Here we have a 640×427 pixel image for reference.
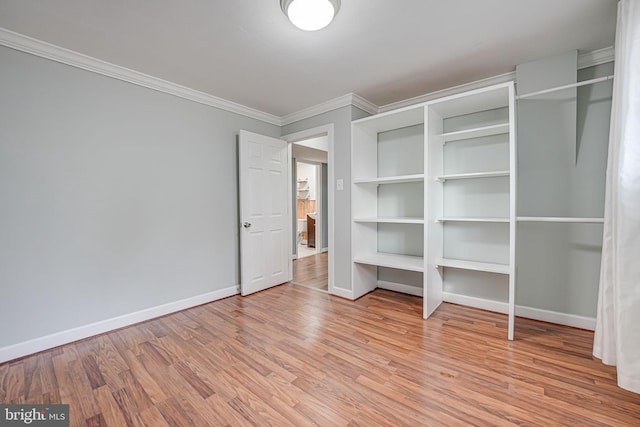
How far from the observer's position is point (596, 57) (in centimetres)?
229

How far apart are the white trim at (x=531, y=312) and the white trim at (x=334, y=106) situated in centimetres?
247

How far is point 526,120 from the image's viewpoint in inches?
98.2

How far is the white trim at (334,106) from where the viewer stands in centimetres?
317

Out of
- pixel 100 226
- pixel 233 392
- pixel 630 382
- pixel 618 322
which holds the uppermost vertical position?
pixel 100 226

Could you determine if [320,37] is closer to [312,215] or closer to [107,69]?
[107,69]

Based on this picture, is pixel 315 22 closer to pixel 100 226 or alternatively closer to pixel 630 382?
pixel 100 226

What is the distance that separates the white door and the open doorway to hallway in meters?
0.45

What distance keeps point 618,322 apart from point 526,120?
1.85m

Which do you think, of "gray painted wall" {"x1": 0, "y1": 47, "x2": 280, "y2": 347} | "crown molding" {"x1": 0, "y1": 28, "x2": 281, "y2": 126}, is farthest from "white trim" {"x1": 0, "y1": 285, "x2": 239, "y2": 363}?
"crown molding" {"x1": 0, "y1": 28, "x2": 281, "y2": 126}

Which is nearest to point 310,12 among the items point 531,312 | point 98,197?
point 98,197

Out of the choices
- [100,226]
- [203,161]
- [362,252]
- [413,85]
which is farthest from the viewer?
[362,252]

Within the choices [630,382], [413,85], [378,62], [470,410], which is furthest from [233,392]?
[413,85]

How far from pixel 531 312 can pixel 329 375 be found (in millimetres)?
2150

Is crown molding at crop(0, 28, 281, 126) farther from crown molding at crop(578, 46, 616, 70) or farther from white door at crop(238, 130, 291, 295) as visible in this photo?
crown molding at crop(578, 46, 616, 70)
